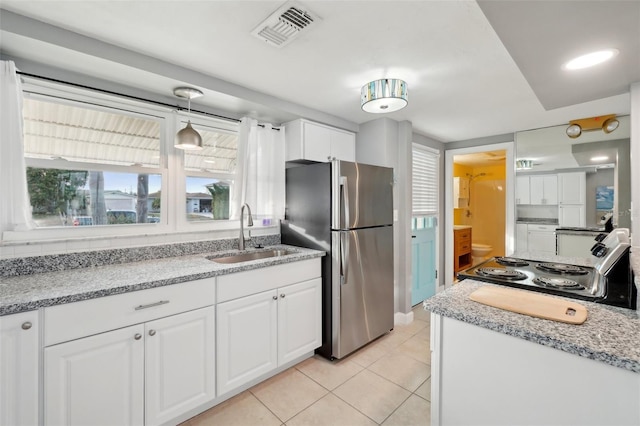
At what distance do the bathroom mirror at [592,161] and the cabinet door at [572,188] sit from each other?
4 cm

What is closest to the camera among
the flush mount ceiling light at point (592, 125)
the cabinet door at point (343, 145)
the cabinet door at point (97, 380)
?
the cabinet door at point (97, 380)

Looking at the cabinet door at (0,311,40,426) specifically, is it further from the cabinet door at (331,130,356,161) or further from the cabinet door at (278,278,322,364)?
the cabinet door at (331,130,356,161)

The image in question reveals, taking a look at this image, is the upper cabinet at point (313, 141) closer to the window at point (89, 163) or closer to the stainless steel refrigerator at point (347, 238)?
the stainless steel refrigerator at point (347, 238)

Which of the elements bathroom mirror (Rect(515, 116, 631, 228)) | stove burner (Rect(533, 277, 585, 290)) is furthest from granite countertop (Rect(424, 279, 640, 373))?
bathroom mirror (Rect(515, 116, 631, 228))

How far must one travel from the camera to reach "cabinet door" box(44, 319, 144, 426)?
127cm

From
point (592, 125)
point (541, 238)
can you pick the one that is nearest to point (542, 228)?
point (541, 238)

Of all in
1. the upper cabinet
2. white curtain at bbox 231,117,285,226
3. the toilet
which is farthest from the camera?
the toilet

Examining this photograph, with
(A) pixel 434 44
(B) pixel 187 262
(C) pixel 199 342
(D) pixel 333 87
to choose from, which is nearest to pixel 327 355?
(C) pixel 199 342

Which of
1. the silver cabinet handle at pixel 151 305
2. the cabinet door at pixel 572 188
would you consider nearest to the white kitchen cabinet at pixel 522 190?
the cabinet door at pixel 572 188

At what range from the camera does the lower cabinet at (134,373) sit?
1.29m

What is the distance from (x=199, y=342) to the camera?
1.70 meters

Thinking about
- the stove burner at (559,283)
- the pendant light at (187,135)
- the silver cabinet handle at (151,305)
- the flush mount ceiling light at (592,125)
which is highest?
the flush mount ceiling light at (592,125)

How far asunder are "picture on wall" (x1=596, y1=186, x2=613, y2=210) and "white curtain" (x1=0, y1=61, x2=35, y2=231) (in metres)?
4.78

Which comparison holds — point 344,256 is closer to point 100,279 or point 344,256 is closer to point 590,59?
point 100,279
